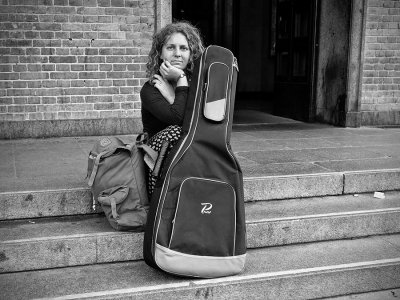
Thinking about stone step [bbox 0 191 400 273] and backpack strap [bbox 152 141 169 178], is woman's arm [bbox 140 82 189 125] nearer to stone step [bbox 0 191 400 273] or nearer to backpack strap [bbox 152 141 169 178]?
backpack strap [bbox 152 141 169 178]

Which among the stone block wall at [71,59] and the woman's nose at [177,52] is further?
the stone block wall at [71,59]

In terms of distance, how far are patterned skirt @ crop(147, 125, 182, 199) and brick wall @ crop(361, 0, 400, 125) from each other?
4701mm

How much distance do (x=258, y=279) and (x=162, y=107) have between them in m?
1.21

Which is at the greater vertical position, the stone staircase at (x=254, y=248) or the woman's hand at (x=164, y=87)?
the woman's hand at (x=164, y=87)

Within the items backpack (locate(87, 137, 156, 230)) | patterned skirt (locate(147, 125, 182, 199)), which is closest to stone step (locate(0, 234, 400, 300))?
backpack (locate(87, 137, 156, 230))

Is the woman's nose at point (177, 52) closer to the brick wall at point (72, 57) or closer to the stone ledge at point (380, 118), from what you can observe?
the brick wall at point (72, 57)

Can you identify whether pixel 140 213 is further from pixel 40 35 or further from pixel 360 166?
pixel 40 35

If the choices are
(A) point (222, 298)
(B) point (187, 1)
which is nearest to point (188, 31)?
(A) point (222, 298)

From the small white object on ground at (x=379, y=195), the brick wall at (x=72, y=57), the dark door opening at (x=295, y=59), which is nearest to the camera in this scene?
the small white object on ground at (x=379, y=195)

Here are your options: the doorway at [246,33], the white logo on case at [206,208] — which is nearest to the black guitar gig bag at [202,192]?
the white logo on case at [206,208]

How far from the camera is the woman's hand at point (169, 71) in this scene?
10.6ft

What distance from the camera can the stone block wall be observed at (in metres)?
5.68

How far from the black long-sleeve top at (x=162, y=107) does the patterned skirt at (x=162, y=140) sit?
4 centimetres

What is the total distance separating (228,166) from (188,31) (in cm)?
101
